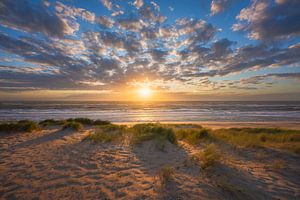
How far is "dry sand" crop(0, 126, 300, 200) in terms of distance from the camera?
3.62 meters

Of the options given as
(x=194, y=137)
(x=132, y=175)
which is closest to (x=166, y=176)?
(x=132, y=175)

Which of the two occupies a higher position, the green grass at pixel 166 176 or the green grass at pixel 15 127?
the green grass at pixel 15 127

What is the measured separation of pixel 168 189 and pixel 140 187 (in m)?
0.72

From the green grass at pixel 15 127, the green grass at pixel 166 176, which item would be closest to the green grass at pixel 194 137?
the green grass at pixel 166 176

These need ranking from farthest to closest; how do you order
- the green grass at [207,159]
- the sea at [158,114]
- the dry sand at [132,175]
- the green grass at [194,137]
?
the sea at [158,114] < the green grass at [194,137] < the green grass at [207,159] < the dry sand at [132,175]

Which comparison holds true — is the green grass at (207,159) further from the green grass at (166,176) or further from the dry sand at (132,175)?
the green grass at (166,176)

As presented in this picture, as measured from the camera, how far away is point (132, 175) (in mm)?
4520

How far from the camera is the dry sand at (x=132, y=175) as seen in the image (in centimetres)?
362

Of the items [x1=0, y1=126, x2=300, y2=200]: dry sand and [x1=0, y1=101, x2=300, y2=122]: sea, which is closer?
[x1=0, y1=126, x2=300, y2=200]: dry sand

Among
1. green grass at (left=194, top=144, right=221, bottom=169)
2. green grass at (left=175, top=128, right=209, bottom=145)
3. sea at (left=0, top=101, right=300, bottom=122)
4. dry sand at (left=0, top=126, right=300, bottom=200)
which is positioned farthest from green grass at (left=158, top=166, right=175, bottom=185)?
sea at (left=0, top=101, right=300, bottom=122)

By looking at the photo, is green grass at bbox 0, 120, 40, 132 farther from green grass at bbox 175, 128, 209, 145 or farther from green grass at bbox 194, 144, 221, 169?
green grass at bbox 194, 144, 221, 169

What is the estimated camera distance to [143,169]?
4.96 metres

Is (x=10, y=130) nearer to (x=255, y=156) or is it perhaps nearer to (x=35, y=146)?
(x=35, y=146)

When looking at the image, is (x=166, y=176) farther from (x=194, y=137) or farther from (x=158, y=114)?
(x=158, y=114)
